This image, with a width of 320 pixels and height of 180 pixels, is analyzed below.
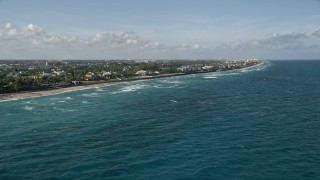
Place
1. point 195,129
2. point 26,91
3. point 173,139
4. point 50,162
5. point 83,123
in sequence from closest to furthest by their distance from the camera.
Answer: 1. point 50,162
2. point 173,139
3. point 195,129
4. point 83,123
5. point 26,91

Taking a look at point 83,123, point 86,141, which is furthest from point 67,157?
point 83,123

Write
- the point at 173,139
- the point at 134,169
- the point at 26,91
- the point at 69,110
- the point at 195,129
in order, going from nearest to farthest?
1. the point at 134,169
2. the point at 173,139
3. the point at 195,129
4. the point at 69,110
5. the point at 26,91

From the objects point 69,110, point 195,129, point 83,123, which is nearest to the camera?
point 195,129

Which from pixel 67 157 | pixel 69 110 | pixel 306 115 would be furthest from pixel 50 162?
pixel 306 115

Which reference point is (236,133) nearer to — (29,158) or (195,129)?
(195,129)

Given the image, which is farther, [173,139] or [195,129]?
[195,129]

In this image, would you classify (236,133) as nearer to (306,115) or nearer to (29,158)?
(306,115)
